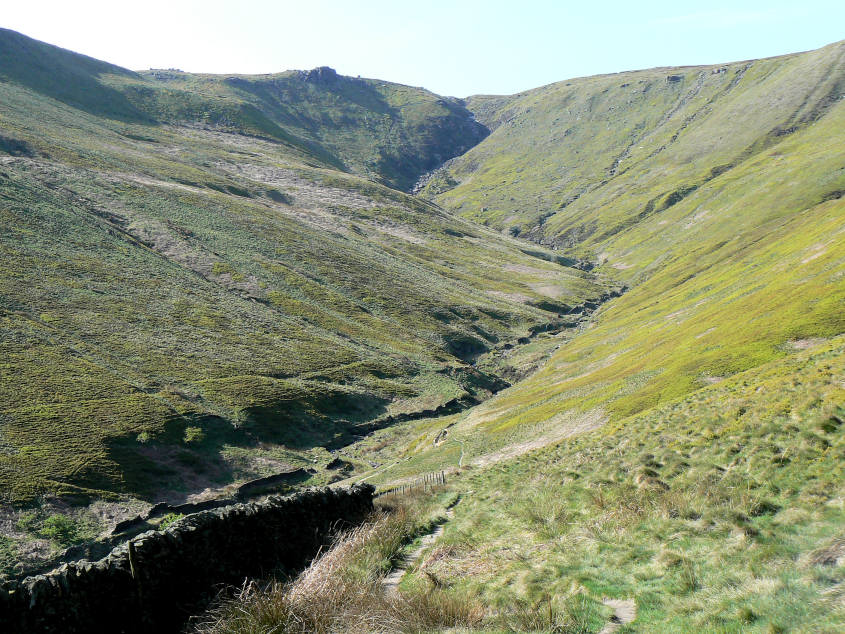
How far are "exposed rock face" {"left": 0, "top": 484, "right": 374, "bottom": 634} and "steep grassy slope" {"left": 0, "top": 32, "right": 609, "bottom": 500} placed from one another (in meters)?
34.4

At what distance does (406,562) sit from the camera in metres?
18.0

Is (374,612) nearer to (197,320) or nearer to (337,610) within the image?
(337,610)

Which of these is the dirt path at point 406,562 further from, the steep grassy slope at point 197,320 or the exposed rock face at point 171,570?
the steep grassy slope at point 197,320

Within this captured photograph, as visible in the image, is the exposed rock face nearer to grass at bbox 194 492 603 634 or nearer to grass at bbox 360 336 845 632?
grass at bbox 194 492 603 634

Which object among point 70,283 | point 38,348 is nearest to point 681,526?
point 38,348

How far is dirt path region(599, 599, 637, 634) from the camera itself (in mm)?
11008

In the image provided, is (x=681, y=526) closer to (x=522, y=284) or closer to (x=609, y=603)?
(x=609, y=603)

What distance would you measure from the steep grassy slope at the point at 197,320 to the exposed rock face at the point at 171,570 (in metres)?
34.4

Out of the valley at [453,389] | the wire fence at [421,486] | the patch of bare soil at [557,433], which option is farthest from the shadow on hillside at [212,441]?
the patch of bare soil at [557,433]

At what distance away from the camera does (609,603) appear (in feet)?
39.7

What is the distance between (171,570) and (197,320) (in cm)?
8569

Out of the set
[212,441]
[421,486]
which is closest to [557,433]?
[421,486]

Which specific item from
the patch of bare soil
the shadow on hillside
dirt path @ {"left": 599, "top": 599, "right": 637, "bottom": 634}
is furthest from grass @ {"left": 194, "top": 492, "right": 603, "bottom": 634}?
the shadow on hillside

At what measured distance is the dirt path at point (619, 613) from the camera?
1101cm
